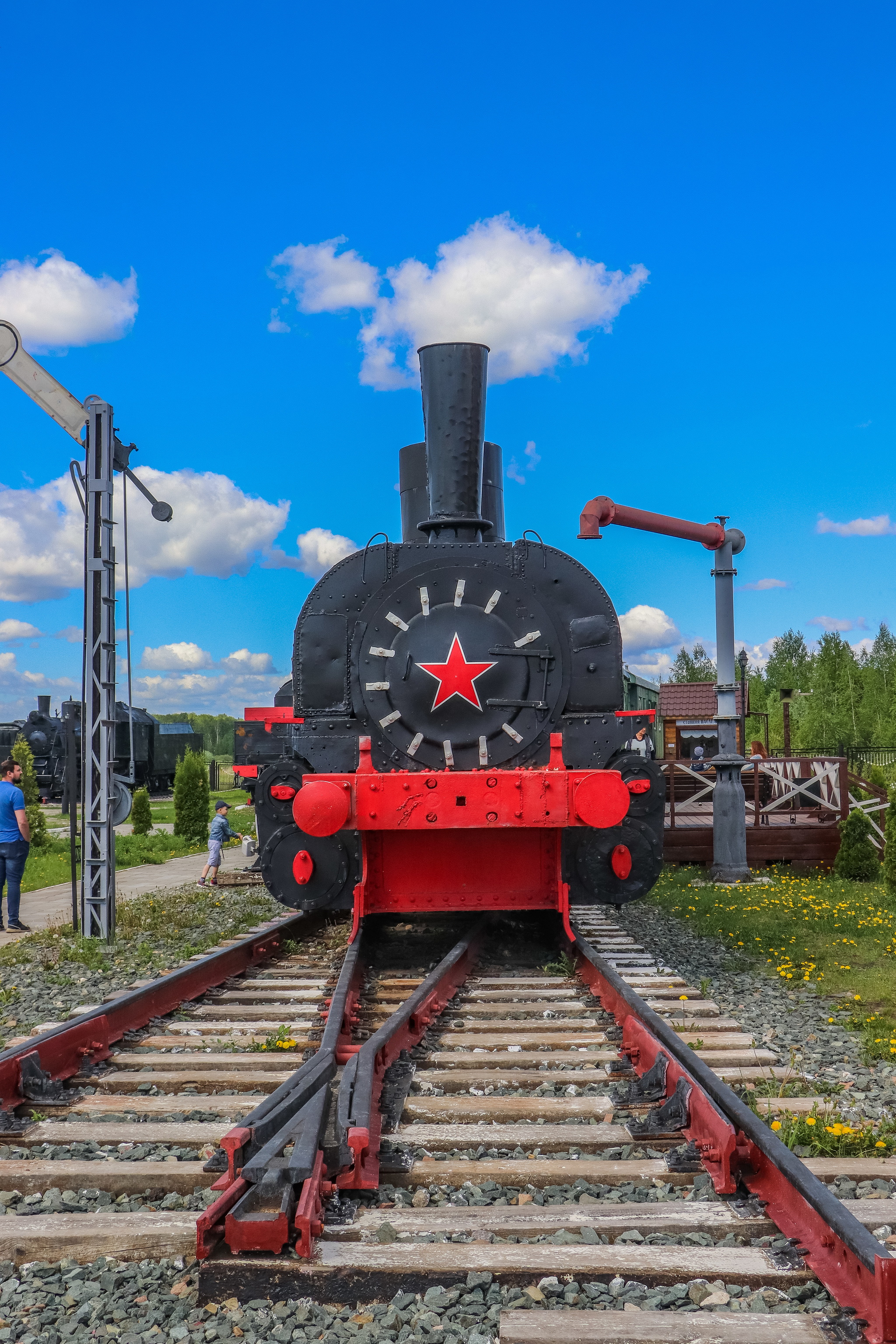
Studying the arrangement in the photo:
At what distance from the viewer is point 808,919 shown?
8.66 metres

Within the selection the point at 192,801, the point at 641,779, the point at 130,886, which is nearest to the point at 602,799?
the point at 641,779

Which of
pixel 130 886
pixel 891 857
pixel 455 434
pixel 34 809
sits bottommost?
pixel 130 886

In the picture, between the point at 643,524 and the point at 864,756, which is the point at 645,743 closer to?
the point at 643,524

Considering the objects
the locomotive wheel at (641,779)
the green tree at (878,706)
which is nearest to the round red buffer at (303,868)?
the locomotive wheel at (641,779)

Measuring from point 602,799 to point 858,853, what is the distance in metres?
7.12

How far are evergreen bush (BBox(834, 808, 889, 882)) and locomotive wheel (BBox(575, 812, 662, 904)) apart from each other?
6039 millimetres

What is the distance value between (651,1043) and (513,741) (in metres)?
2.69

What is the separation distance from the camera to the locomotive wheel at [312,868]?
6.43 metres

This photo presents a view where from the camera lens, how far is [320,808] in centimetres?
567

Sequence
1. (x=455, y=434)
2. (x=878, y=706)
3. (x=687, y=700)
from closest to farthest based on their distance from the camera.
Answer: (x=455, y=434)
(x=687, y=700)
(x=878, y=706)

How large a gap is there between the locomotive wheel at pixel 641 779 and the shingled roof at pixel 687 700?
24287mm

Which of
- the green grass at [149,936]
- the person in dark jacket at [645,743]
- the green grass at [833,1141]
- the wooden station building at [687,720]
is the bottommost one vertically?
the green grass at [149,936]

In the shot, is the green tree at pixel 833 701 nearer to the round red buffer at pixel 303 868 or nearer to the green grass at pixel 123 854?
the green grass at pixel 123 854

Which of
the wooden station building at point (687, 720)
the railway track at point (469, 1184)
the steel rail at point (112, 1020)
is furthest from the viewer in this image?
the wooden station building at point (687, 720)
